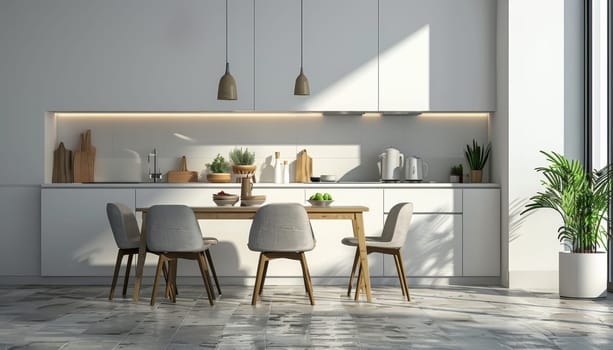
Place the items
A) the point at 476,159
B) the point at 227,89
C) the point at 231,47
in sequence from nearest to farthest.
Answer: the point at 227,89
the point at 231,47
the point at 476,159

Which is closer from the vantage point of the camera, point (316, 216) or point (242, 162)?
point (316, 216)

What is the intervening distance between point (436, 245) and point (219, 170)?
7.18ft

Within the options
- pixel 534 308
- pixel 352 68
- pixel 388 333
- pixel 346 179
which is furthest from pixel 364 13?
pixel 388 333

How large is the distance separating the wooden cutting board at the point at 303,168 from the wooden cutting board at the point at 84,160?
200 centimetres

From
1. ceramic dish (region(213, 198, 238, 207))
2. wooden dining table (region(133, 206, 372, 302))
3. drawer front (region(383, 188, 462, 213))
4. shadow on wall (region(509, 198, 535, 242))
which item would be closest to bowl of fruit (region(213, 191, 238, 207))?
ceramic dish (region(213, 198, 238, 207))

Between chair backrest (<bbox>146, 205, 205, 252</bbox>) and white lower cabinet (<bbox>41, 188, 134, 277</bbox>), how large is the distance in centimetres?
141

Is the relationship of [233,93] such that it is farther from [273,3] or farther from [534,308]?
[534,308]

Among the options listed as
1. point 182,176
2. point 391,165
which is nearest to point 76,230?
point 182,176

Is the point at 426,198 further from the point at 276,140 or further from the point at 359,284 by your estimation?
the point at 276,140

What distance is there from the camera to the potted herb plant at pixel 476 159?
802 cm

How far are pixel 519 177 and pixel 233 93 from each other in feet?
9.00

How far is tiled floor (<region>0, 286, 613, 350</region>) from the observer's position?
485 centimetres

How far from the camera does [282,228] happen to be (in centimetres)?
625

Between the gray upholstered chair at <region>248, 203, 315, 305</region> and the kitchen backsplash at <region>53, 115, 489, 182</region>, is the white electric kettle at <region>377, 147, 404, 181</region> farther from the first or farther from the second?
the gray upholstered chair at <region>248, 203, 315, 305</region>
